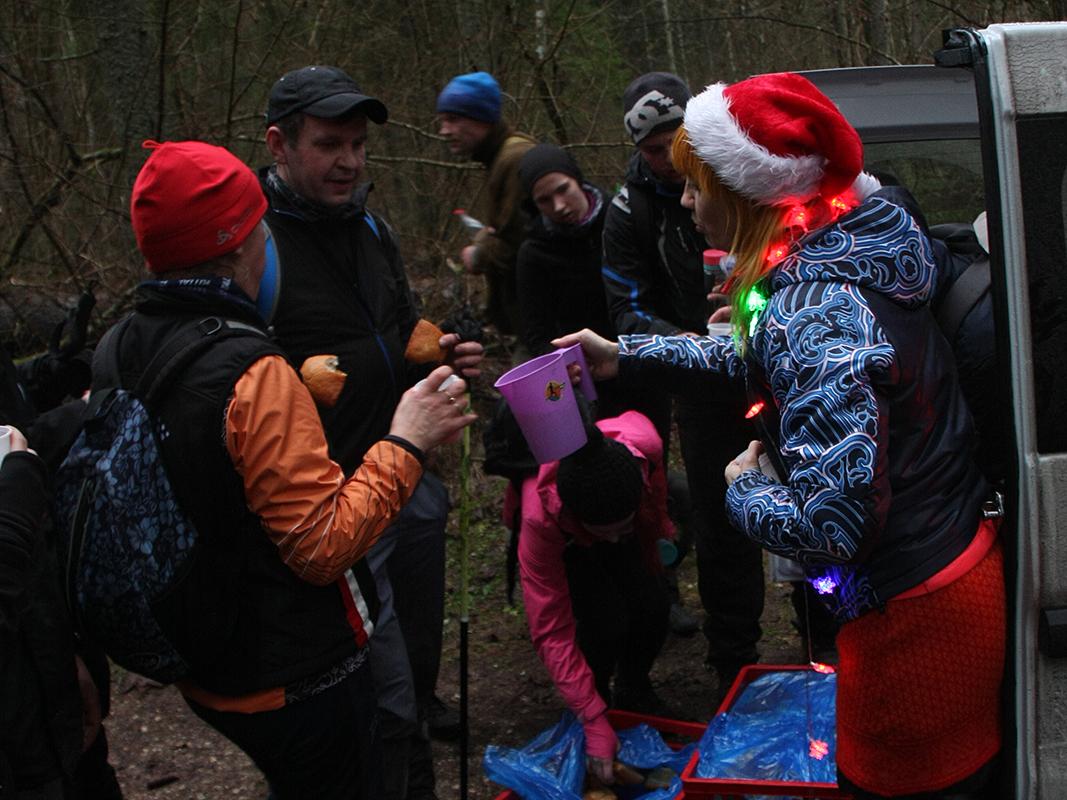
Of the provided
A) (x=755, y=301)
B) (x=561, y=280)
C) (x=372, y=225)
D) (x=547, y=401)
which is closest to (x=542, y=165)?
(x=561, y=280)

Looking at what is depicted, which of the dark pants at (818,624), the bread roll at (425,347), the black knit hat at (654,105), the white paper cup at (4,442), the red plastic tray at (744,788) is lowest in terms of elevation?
the dark pants at (818,624)

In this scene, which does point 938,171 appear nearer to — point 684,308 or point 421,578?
point 684,308

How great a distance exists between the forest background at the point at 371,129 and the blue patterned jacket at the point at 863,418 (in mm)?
2107

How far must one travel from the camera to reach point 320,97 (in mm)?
3098

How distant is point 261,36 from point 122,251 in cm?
161

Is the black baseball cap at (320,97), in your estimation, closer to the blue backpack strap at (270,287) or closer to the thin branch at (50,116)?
the blue backpack strap at (270,287)

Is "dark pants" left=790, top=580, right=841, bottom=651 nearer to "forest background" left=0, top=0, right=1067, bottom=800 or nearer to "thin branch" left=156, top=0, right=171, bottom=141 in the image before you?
"forest background" left=0, top=0, right=1067, bottom=800

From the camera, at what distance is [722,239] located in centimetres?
239

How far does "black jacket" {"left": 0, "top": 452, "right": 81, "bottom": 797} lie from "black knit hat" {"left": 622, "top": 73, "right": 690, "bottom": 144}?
235cm

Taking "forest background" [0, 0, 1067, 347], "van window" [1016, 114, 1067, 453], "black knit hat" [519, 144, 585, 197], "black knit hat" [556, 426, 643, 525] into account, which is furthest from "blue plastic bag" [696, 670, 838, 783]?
"forest background" [0, 0, 1067, 347]

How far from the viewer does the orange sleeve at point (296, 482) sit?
2240 mm

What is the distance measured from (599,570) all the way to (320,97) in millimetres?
1713

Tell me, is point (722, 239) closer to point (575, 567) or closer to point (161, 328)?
point (161, 328)

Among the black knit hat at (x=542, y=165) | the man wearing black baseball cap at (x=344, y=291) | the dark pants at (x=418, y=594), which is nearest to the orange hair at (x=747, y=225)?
the man wearing black baseball cap at (x=344, y=291)
